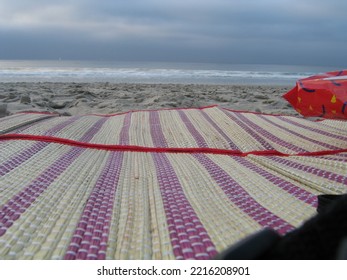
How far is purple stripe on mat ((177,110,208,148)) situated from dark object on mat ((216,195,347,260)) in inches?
33.0

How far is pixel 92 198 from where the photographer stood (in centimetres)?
66

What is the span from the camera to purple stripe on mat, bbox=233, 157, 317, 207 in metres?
0.65

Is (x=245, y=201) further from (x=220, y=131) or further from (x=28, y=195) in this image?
(x=220, y=131)

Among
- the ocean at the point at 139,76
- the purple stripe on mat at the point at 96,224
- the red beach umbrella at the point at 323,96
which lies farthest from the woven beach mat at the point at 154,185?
the ocean at the point at 139,76

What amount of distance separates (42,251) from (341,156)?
0.92 m

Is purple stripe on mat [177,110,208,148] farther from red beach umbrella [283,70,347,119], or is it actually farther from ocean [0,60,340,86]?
ocean [0,60,340,86]

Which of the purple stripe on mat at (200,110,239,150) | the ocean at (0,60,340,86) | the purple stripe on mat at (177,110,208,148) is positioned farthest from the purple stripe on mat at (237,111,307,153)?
the ocean at (0,60,340,86)

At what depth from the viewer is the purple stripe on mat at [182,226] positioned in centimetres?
45

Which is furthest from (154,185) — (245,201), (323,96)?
(323,96)

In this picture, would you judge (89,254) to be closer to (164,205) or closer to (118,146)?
(164,205)

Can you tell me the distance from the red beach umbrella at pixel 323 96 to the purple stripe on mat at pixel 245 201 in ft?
1.88

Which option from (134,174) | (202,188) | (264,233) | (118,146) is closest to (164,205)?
(202,188)

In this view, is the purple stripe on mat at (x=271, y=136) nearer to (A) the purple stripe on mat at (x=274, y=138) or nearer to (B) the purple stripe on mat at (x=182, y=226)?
(A) the purple stripe on mat at (x=274, y=138)
